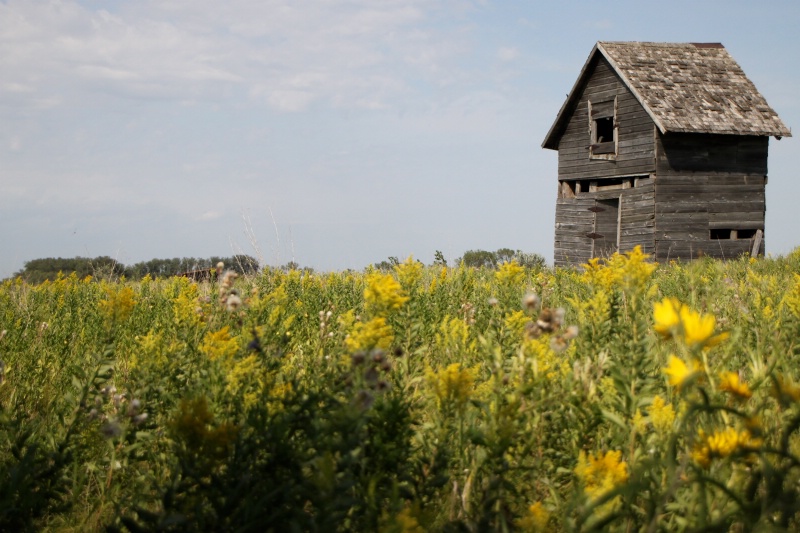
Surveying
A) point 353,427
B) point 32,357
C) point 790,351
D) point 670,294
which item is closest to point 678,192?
point 670,294

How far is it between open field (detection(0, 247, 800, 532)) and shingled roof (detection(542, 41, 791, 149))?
17.4m

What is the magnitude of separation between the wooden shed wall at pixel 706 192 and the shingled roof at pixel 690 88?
877 mm

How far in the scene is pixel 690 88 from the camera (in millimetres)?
21766

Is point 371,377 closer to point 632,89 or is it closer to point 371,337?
point 371,337

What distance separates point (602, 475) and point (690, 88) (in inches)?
864

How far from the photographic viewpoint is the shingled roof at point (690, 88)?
67.9 feet

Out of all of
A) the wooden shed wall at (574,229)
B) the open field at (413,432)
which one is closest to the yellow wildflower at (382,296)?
the open field at (413,432)

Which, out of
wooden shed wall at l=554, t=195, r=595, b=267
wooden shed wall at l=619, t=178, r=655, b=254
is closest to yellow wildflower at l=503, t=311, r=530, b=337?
wooden shed wall at l=619, t=178, r=655, b=254

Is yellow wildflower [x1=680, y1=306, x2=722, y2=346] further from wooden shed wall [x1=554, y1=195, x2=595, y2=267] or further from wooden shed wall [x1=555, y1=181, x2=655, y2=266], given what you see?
wooden shed wall [x1=554, y1=195, x2=595, y2=267]

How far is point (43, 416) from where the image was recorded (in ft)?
14.1

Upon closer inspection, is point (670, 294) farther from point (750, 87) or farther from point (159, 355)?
point (750, 87)

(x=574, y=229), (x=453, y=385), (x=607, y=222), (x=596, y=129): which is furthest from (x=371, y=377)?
(x=596, y=129)

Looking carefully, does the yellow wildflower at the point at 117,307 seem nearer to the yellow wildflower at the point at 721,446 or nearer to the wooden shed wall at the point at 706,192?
the yellow wildflower at the point at 721,446

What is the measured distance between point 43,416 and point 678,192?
2016 cm
